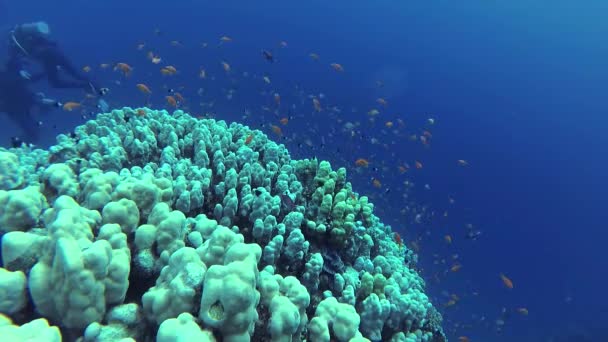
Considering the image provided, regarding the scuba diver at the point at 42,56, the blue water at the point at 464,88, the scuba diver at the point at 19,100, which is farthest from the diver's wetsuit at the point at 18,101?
the blue water at the point at 464,88

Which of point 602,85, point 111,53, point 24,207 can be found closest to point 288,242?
point 24,207

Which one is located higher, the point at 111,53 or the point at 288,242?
the point at 288,242

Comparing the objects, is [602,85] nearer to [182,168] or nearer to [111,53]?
[111,53]

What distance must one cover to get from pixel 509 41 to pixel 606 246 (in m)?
60.5

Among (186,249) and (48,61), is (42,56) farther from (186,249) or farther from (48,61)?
(186,249)

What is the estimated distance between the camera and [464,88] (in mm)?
92188

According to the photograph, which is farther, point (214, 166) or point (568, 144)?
point (568, 144)

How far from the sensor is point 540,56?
351 feet

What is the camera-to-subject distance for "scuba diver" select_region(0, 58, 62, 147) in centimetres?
1809

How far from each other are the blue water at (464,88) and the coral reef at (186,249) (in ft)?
94.2

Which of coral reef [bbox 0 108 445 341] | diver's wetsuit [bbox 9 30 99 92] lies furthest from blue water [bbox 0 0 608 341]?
coral reef [bbox 0 108 445 341]

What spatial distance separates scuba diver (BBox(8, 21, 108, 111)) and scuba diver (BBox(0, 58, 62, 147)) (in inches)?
15.6

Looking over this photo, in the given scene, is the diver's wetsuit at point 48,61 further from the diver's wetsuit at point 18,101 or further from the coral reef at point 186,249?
the coral reef at point 186,249

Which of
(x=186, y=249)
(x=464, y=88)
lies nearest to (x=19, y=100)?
(x=186, y=249)
